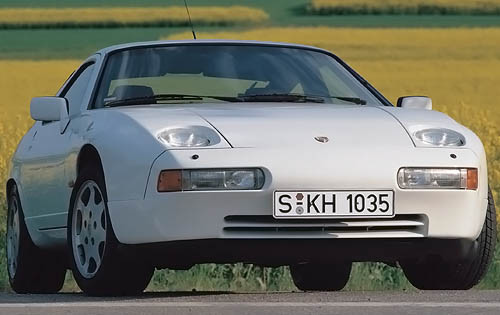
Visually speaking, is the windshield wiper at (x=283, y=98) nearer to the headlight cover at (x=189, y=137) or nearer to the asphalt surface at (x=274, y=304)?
the headlight cover at (x=189, y=137)

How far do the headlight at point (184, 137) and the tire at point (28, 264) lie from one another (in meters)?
2.19

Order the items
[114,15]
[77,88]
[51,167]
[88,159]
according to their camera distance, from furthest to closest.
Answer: [114,15] < [77,88] < [51,167] < [88,159]

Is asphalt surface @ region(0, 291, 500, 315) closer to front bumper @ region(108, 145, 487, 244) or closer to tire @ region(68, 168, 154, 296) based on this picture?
tire @ region(68, 168, 154, 296)

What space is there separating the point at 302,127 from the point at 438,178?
0.67 m

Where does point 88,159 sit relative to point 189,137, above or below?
below

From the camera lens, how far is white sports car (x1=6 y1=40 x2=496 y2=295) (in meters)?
7.31

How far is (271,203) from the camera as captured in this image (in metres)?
7.29

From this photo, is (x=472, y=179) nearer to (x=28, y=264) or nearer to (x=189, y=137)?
(x=189, y=137)

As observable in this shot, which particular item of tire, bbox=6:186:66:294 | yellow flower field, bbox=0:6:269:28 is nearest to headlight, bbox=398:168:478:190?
tire, bbox=6:186:66:294

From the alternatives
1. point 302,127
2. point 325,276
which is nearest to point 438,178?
point 302,127

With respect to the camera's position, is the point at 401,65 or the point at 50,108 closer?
the point at 50,108

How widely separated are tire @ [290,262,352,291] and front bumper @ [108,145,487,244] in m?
2.53

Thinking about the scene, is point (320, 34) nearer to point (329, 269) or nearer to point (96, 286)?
point (329, 269)

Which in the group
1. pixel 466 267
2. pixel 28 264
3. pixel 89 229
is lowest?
pixel 28 264
